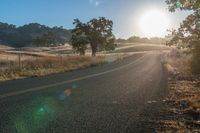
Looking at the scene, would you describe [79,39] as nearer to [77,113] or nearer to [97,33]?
[97,33]

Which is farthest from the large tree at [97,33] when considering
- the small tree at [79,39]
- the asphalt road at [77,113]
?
the asphalt road at [77,113]

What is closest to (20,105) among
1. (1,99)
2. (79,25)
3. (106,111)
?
(1,99)

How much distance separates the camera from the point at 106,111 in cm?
1093

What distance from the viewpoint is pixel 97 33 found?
3541 inches

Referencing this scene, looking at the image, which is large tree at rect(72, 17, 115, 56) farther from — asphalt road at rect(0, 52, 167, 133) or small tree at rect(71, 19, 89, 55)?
asphalt road at rect(0, 52, 167, 133)

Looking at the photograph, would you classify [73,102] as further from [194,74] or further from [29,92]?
[194,74]

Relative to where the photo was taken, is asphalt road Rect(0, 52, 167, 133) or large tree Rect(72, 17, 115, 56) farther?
A: large tree Rect(72, 17, 115, 56)

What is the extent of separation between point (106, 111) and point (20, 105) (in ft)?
8.45

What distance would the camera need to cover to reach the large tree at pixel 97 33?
295 ft

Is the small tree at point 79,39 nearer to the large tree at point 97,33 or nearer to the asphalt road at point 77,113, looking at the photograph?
the large tree at point 97,33

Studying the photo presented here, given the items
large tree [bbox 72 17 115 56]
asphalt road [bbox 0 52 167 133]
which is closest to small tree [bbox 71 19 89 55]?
large tree [bbox 72 17 115 56]

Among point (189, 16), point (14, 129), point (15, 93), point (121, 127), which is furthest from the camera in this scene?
point (189, 16)

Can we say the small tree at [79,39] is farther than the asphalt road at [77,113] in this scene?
Yes

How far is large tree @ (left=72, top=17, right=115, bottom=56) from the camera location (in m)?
89.9
